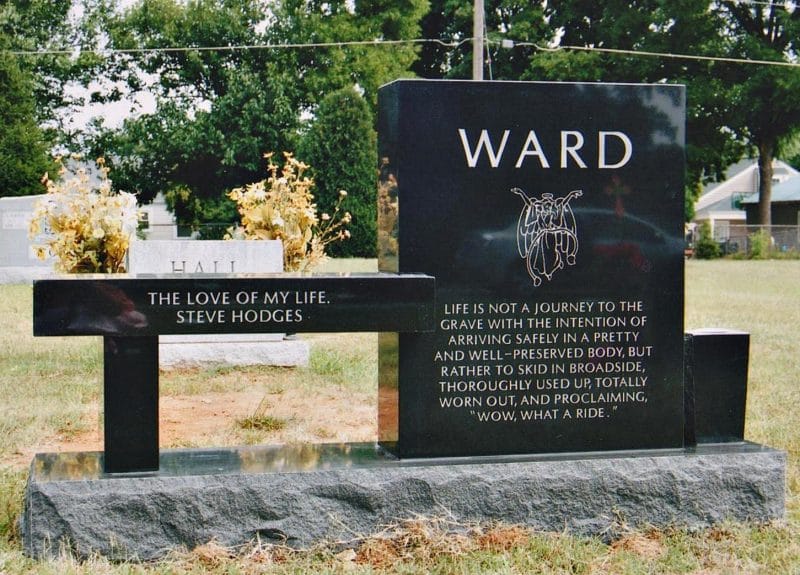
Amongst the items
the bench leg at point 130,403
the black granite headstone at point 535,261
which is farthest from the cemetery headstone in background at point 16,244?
the black granite headstone at point 535,261

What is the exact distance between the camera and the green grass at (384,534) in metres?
3.92

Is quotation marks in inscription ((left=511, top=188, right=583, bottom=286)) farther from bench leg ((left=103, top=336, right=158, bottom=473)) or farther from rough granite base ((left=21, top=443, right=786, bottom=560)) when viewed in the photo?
bench leg ((left=103, top=336, right=158, bottom=473))

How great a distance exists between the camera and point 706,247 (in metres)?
39.5

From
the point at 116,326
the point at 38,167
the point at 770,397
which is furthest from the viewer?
the point at 38,167

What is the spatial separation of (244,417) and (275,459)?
8.24ft

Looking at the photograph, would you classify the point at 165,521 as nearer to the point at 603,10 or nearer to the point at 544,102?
the point at 544,102

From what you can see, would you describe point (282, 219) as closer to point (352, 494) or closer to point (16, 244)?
point (352, 494)

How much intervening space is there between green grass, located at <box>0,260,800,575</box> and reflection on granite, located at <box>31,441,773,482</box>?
0.99 ft

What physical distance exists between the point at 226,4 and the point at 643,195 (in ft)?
122

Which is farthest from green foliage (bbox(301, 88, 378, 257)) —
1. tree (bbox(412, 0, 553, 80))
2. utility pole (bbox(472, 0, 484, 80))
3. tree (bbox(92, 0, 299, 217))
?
utility pole (bbox(472, 0, 484, 80))

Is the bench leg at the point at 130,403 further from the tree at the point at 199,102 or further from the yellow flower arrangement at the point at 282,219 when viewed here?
the tree at the point at 199,102

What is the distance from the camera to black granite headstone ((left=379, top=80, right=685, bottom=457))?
4.42 m

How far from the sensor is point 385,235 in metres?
4.59

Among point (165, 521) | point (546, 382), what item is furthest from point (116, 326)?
point (546, 382)
